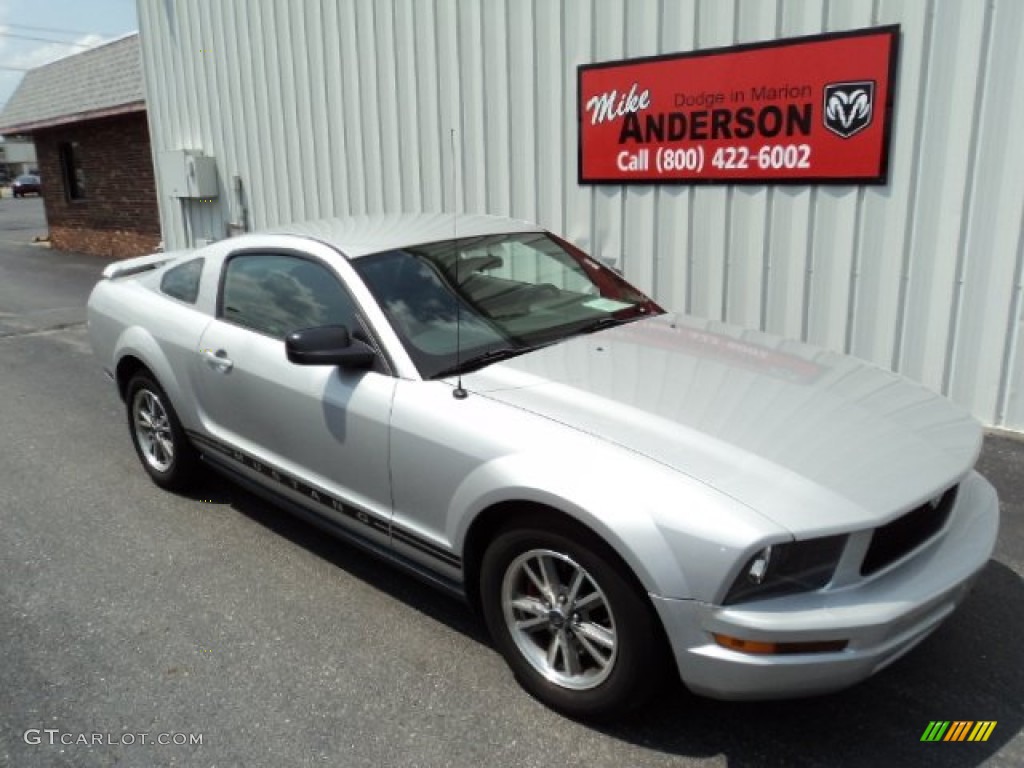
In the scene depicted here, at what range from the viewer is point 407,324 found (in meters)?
3.36

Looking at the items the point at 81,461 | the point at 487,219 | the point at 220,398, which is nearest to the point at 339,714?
the point at 220,398

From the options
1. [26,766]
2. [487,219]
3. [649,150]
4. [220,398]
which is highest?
[649,150]

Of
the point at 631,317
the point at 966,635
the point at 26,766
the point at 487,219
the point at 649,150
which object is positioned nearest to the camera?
the point at 26,766

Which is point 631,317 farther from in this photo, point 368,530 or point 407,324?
point 368,530

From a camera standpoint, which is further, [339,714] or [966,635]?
[966,635]

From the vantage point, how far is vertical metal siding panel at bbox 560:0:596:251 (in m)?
6.59

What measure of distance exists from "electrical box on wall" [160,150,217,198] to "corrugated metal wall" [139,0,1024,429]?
3.04ft

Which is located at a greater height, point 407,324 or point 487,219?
point 487,219

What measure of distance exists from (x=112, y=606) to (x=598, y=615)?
220 cm

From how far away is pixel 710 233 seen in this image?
6203mm

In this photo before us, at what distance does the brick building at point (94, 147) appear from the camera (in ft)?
52.1

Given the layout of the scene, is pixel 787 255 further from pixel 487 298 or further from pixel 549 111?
pixel 487 298

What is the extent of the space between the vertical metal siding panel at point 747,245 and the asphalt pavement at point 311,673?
2.09 m

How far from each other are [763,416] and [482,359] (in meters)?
1.07
